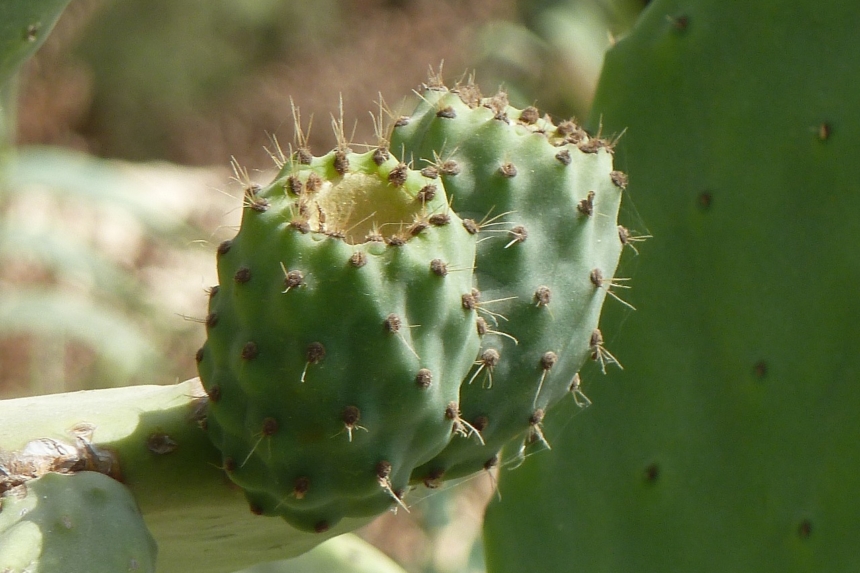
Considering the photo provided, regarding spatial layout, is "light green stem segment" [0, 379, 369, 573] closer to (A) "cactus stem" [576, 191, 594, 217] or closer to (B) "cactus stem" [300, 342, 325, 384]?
(B) "cactus stem" [300, 342, 325, 384]

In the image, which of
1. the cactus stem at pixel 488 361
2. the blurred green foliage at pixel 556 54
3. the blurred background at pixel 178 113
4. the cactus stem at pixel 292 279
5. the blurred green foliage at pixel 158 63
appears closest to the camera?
the cactus stem at pixel 292 279

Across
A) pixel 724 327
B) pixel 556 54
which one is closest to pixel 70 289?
pixel 724 327

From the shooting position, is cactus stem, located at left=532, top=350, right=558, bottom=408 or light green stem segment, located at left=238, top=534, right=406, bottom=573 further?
light green stem segment, located at left=238, top=534, right=406, bottom=573

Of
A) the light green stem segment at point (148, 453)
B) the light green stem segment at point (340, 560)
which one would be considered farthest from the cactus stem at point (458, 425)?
the light green stem segment at point (340, 560)

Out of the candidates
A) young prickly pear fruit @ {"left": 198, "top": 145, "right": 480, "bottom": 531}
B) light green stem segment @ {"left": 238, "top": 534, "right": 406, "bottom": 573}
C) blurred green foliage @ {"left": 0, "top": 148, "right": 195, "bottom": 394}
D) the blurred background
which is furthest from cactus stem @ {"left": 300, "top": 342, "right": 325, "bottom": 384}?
the blurred background

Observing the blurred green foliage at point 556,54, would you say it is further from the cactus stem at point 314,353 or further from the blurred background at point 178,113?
the cactus stem at point 314,353

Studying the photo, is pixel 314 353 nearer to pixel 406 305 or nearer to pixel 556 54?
pixel 406 305

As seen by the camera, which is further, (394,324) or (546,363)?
(546,363)
